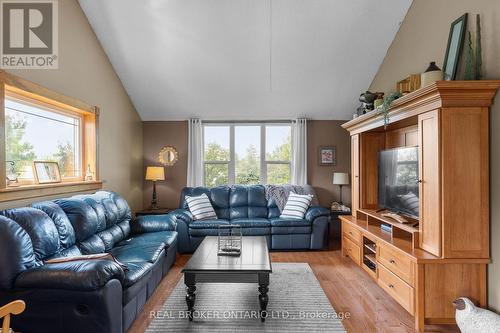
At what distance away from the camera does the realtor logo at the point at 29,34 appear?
2.62m

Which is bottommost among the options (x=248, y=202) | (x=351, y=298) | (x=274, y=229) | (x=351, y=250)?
(x=351, y=298)

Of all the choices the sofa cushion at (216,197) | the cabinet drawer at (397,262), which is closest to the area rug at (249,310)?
the cabinet drawer at (397,262)

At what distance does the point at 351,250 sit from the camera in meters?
3.82

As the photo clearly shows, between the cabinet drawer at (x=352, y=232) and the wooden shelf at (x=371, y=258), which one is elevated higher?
the cabinet drawer at (x=352, y=232)

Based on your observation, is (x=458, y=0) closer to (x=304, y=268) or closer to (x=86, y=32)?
(x=304, y=268)

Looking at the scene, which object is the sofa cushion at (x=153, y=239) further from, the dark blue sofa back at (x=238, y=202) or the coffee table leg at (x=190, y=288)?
the dark blue sofa back at (x=238, y=202)

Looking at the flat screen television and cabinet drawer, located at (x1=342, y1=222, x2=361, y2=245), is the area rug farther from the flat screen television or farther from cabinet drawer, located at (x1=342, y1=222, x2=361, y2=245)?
the flat screen television

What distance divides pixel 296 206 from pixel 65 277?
3.45 m

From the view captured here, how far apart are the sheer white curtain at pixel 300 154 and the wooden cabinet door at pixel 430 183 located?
9.32 feet

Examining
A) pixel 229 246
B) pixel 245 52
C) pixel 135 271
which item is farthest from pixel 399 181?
pixel 135 271

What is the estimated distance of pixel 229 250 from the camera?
285cm

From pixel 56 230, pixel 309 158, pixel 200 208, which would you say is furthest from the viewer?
pixel 309 158

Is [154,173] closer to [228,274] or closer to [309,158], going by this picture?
[309,158]

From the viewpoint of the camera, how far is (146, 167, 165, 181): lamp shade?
505 centimetres
